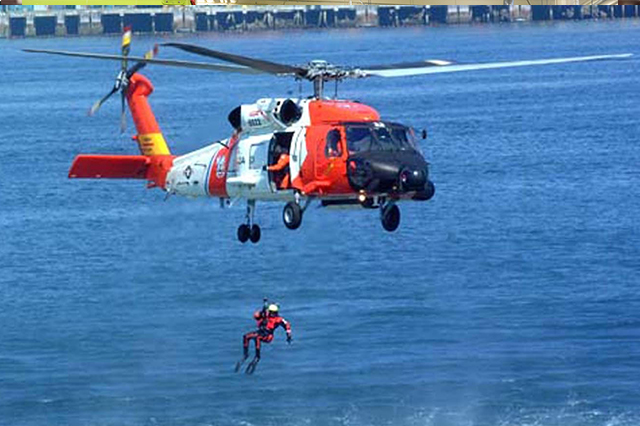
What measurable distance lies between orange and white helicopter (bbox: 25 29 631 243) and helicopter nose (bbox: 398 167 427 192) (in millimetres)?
28

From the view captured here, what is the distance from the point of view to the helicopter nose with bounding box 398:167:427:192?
2106 inches

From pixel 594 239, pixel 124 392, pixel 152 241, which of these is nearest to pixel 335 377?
pixel 124 392

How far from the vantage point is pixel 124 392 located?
4953 inches

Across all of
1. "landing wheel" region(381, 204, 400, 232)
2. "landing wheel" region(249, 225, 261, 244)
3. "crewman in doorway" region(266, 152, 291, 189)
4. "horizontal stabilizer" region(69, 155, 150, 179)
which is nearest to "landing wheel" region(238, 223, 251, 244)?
"landing wheel" region(249, 225, 261, 244)

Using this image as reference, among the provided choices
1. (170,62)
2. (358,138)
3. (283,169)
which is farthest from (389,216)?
(170,62)

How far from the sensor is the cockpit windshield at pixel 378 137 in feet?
181

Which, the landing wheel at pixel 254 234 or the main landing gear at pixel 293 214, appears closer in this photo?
the main landing gear at pixel 293 214

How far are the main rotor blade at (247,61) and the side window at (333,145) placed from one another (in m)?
1.96

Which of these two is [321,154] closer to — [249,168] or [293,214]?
[293,214]

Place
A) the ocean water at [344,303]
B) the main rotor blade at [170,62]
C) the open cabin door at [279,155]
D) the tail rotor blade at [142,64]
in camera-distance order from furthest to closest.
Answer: the ocean water at [344,303]
the tail rotor blade at [142,64]
the open cabin door at [279,155]
the main rotor blade at [170,62]

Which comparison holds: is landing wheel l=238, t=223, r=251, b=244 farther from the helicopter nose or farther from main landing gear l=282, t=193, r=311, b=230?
the helicopter nose

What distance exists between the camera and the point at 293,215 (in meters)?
55.4

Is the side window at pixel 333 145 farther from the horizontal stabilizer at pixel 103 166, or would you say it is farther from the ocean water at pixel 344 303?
the ocean water at pixel 344 303

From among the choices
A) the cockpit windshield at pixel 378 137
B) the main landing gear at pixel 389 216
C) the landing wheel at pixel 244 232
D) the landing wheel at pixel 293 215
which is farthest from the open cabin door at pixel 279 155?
the main landing gear at pixel 389 216
